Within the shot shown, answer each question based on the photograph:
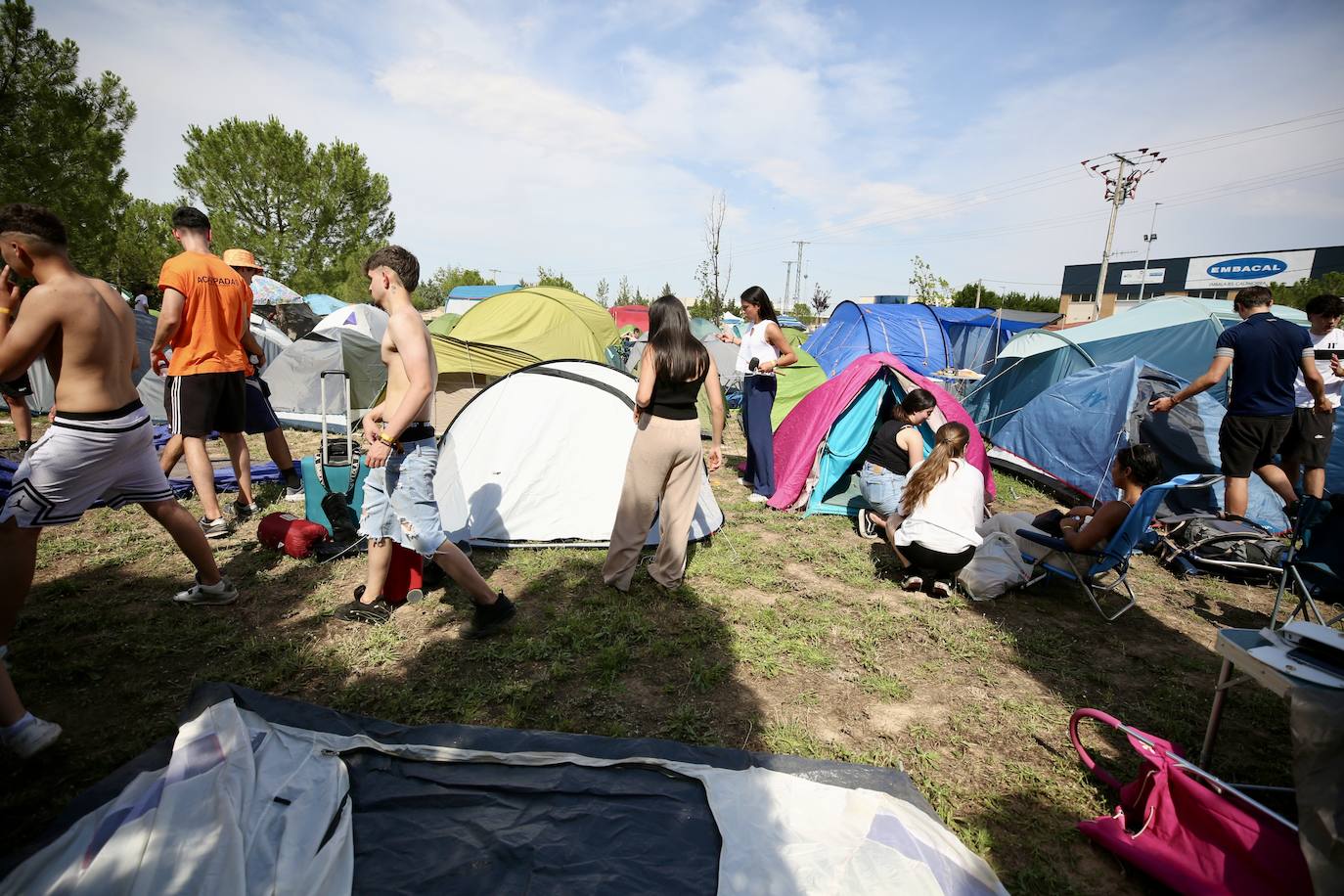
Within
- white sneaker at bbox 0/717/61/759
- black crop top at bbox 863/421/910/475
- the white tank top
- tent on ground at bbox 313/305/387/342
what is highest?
tent on ground at bbox 313/305/387/342

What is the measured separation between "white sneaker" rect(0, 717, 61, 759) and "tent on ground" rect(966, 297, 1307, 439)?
839 centimetres

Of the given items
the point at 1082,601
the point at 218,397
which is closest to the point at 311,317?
the point at 218,397

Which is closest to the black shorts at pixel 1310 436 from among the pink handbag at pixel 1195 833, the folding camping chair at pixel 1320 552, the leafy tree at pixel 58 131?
the folding camping chair at pixel 1320 552

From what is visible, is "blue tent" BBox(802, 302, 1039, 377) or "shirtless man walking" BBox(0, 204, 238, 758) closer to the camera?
"shirtless man walking" BBox(0, 204, 238, 758)

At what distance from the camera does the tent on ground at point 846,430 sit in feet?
18.0

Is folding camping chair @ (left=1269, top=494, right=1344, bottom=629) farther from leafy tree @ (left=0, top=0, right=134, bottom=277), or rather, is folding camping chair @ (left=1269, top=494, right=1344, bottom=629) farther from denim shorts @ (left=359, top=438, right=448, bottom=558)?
leafy tree @ (left=0, top=0, right=134, bottom=277)

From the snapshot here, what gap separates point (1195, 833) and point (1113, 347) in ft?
24.0

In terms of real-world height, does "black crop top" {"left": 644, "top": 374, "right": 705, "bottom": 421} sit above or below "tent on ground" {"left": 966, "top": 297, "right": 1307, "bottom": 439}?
below

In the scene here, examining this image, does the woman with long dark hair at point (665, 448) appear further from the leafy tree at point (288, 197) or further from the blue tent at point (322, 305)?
the leafy tree at point (288, 197)

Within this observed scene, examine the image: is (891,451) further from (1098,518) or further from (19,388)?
(19,388)

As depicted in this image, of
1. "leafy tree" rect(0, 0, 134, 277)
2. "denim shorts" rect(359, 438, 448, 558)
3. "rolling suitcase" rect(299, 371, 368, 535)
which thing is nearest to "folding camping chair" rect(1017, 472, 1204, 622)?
"denim shorts" rect(359, 438, 448, 558)

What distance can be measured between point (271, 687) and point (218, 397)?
100 inches

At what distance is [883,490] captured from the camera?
4.86 meters

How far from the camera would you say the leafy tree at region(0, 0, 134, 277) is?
12.6 metres
